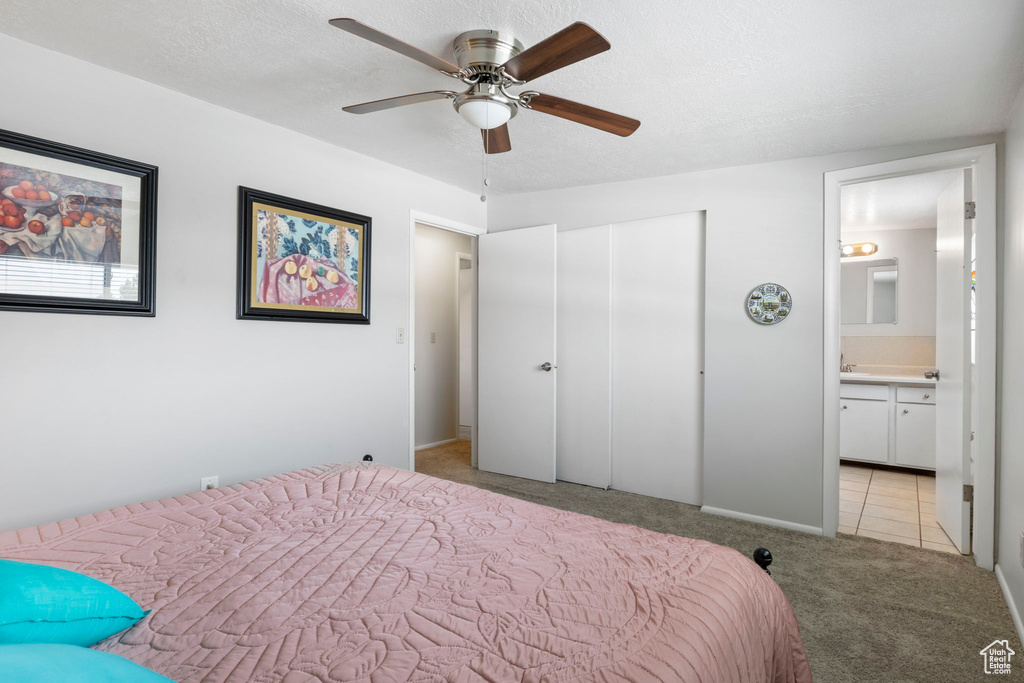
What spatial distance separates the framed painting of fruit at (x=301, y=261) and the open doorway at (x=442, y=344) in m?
1.77

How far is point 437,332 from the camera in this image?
17.9 feet

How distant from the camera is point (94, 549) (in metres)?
1.37

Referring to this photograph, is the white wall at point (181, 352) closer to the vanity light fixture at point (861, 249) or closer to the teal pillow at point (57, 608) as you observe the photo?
the teal pillow at point (57, 608)

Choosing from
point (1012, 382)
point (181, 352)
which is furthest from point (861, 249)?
point (181, 352)

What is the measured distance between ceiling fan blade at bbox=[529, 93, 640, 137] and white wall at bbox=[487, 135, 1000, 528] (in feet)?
5.14

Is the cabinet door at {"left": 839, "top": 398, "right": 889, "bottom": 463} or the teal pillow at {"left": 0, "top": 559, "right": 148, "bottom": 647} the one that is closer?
the teal pillow at {"left": 0, "top": 559, "right": 148, "bottom": 647}

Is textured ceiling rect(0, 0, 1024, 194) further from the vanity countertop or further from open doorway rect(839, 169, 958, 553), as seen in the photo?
the vanity countertop

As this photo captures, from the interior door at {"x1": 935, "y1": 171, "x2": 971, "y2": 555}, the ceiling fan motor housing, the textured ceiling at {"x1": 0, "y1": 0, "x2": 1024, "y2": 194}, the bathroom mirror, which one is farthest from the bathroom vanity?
the ceiling fan motor housing

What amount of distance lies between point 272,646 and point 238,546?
20.7 inches

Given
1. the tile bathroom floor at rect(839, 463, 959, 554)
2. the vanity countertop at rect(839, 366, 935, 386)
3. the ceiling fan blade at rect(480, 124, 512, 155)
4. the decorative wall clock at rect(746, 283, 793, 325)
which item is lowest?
the tile bathroom floor at rect(839, 463, 959, 554)

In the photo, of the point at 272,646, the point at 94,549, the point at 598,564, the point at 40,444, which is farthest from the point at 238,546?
the point at 40,444

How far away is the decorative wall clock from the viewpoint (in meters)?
3.18

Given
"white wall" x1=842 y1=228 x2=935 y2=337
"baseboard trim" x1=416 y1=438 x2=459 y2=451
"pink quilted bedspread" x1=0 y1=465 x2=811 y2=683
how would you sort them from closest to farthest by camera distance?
"pink quilted bedspread" x1=0 y1=465 x2=811 y2=683
"white wall" x1=842 y1=228 x2=935 y2=337
"baseboard trim" x1=416 y1=438 x2=459 y2=451

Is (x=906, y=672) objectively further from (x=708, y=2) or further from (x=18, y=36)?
(x=18, y=36)
